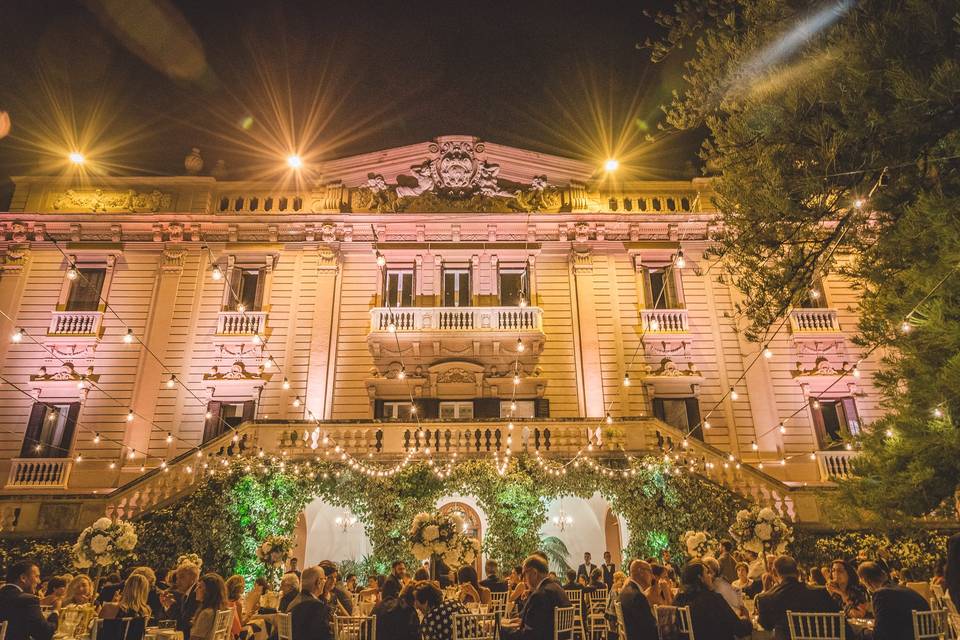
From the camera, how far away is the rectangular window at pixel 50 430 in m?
14.9

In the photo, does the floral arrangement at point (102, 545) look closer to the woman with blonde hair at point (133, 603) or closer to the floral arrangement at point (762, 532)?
the woman with blonde hair at point (133, 603)

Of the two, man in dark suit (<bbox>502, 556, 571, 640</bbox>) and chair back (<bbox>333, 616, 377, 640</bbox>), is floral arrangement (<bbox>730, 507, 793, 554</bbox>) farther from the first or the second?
chair back (<bbox>333, 616, 377, 640</bbox>)

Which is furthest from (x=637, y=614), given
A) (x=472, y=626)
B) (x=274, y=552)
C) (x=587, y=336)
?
(x=587, y=336)

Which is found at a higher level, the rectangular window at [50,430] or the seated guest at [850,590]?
the rectangular window at [50,430]

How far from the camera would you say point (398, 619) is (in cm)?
558

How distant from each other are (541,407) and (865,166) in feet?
34.7

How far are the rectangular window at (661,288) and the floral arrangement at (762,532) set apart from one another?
8.04 metres

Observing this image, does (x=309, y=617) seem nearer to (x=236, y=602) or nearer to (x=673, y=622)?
(x=236, y=602)

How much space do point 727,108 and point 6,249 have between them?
62.4ft

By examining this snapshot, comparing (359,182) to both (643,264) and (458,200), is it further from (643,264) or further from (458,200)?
(643,264)

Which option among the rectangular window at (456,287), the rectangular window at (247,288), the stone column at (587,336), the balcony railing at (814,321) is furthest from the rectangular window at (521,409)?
the balcony railing at (814,321)

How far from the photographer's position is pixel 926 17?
5.58 m

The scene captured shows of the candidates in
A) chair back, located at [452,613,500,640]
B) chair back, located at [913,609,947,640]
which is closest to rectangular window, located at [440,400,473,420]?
chair back, located at [452,613,500,640]

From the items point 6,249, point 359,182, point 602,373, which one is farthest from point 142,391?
point 602,373
